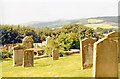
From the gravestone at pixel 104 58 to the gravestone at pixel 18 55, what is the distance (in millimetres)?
7482

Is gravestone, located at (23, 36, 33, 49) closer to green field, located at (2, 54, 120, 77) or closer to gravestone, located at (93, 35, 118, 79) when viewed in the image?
green field, located at (2, 54, 120, 77)

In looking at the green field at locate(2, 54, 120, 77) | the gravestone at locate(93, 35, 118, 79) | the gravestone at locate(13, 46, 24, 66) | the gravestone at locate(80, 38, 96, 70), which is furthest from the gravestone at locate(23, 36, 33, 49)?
the gravestone at locate(93, 35, 118, 79)

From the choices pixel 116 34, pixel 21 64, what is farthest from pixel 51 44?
pixel 116 34

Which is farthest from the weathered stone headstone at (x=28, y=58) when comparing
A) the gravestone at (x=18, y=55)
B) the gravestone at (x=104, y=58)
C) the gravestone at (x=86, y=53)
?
the gravestone at (x=104, y=58)

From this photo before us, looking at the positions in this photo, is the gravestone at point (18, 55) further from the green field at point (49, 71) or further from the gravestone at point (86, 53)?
the gravestone at point (86, 53)

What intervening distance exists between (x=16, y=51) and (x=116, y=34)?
25.5 ft

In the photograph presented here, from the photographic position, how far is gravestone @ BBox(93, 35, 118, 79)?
221 inches

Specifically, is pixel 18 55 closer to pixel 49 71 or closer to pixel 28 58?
pixel 28 58

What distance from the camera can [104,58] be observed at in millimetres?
5621

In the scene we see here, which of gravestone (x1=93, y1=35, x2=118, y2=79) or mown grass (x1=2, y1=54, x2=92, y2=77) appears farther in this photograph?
mown grass (x1=2, y1=54, x2=92, y2=77)

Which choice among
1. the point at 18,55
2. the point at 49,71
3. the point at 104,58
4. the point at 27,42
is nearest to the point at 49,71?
the point at 49,71

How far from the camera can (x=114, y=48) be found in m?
5.70

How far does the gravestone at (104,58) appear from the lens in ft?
18.4

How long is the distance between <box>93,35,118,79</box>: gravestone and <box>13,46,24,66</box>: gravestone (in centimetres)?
748
